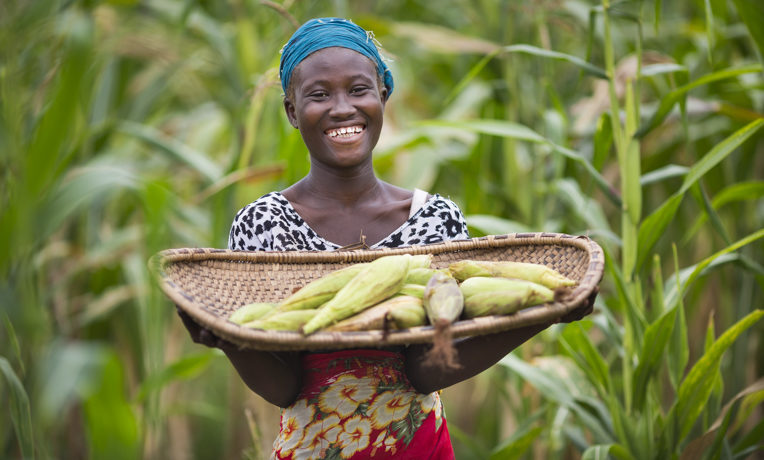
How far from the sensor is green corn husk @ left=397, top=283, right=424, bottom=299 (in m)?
1.02

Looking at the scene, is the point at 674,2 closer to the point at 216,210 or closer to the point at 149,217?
the point at 216,210

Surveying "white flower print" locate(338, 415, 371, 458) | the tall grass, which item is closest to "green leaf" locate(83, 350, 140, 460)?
the tall grass

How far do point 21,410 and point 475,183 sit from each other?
4.36ft

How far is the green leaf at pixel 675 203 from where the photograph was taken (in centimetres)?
149

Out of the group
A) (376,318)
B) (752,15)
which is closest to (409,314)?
(376,318)

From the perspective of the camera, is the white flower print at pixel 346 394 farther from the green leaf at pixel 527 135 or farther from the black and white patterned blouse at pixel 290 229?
the green leaf at pixel 527 135

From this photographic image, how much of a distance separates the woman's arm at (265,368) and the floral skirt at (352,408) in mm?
27

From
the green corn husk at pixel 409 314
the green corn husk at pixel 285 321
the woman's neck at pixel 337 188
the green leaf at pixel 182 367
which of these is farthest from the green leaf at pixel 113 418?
the green leaf at pixel 182 367

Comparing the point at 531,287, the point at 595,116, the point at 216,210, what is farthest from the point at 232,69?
the point at 531,287

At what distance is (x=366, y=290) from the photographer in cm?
98

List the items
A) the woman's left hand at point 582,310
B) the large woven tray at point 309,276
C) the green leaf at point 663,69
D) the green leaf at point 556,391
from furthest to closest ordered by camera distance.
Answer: the green leaf at point 556,391
the green leaf at point 663,69
the woman's left hand at point 582,310
the large woven tray at point 309,276

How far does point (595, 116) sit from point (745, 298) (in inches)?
26.6

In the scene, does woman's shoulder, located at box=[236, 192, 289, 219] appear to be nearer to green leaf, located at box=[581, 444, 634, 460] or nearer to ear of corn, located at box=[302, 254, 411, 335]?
ear of corn, located at box=[302, 254, 411, 335]

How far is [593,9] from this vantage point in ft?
5.14
